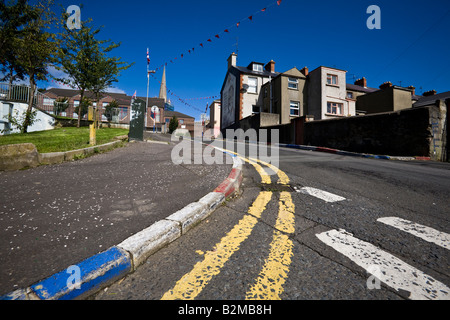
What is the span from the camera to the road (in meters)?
1.26

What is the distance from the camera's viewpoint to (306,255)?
1645mm

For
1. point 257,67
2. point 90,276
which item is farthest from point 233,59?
point 90,276

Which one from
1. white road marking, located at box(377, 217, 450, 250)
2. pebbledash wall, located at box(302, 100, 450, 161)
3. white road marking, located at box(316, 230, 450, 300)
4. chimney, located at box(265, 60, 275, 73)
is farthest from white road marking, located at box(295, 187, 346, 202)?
chimney, located at box(265, 60, 275, 73)

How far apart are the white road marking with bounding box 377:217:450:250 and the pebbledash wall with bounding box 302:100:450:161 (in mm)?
9714

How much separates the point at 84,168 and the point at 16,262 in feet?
11.5

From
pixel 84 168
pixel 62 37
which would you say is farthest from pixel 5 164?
pixel 62 37

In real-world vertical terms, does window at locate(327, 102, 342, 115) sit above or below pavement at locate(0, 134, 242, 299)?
above

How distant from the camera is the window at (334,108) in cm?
2489

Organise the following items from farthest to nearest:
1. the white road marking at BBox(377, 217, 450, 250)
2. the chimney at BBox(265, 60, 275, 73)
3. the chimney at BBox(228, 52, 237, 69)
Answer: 1. the chimney at BBox(228, 52, 237, 69)
2. the chimney at BBox(265, 60, 275, 73)
3. the white road marking at BBox(377, 217, 450, 250)

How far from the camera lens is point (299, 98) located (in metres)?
25.7

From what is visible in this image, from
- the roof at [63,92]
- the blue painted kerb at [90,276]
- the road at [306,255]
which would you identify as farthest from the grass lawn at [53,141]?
the roof at [63,92]

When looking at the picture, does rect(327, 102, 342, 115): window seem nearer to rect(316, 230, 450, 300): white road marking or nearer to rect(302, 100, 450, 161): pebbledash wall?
rect(302, 100, 450, 161): pebbledash wall

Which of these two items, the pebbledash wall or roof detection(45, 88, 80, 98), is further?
roof detection(45, 88, 80, 98)

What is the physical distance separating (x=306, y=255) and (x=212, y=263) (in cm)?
82
